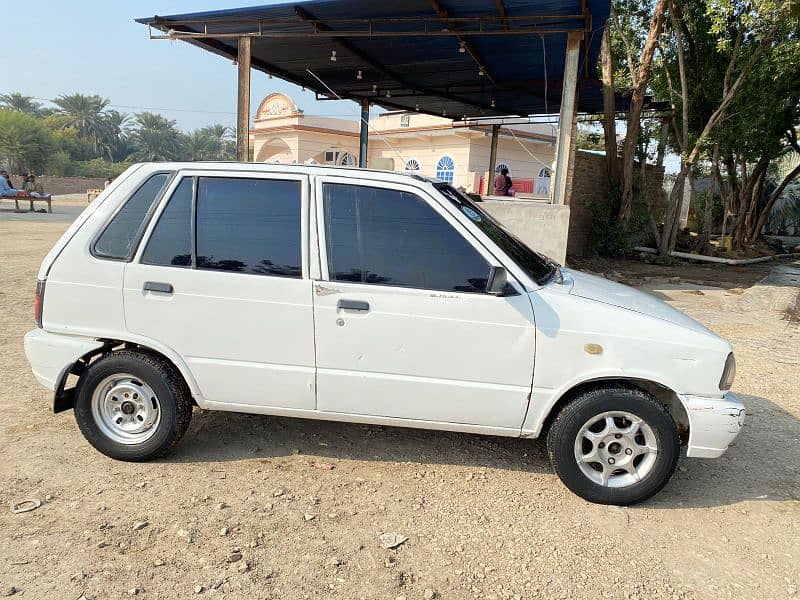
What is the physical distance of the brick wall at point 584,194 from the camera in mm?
14617

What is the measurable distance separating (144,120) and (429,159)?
56.6 m

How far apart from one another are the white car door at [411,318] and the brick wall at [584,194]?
1179 cm

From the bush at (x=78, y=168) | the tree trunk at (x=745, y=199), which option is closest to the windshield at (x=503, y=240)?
the tree trunk at (x=745, y=199)

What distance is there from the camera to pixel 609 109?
13.8 meters

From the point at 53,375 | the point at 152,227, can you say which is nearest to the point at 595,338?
the point at 152,227

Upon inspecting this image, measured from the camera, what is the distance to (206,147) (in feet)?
242

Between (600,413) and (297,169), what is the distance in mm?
2341

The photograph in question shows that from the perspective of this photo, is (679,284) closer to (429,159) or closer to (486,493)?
(486,493)

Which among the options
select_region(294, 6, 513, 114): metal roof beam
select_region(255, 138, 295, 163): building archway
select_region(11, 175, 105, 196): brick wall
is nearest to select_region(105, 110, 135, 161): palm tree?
select_region(11, 175, 105, 196): brick wall

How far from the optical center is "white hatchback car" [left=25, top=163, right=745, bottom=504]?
3344mm

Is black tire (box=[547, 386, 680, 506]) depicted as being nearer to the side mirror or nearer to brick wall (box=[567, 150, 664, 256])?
the side mirror

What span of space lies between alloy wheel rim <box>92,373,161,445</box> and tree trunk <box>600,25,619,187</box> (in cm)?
1136

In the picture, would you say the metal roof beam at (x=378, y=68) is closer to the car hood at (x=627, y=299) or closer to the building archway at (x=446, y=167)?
the car hood at (x=627, y=299)

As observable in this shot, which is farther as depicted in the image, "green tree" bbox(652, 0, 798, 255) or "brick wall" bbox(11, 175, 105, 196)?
"brick wall" bbox(11, 175, 105, 196)
